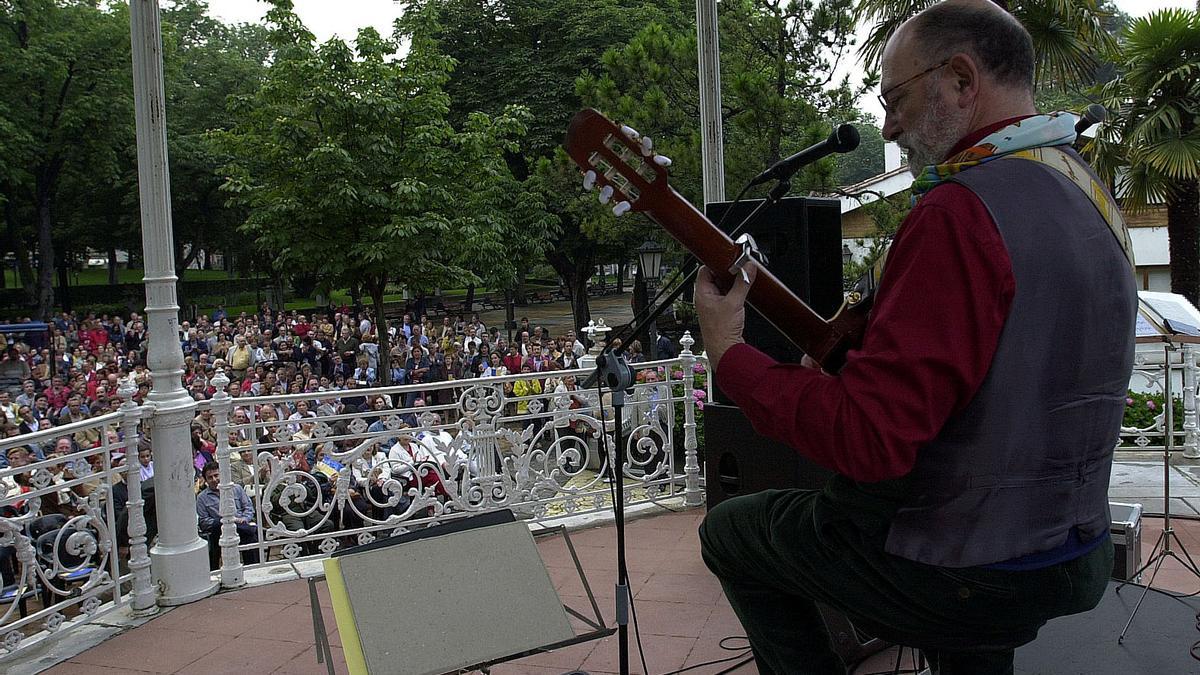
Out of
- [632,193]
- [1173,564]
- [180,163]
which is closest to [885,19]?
[1173,564]

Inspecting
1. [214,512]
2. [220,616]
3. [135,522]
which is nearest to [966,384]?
[220,616]

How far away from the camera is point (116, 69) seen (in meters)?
26.5

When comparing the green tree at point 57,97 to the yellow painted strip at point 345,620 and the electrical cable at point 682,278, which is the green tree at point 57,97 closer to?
the yellow painted strip at point 345,620

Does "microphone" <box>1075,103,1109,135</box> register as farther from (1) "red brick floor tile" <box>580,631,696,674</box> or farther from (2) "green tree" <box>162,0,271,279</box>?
(2) "green tree" <box>162,0,271,279</box>

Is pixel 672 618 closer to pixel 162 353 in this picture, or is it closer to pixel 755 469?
pixel 755 469

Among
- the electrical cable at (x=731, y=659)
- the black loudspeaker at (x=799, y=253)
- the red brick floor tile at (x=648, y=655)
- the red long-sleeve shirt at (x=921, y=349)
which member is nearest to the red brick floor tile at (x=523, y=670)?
the red brick floor tile at (x=648, y=655)

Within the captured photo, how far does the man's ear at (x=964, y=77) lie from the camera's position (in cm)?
166

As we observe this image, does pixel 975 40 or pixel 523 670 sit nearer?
pixel 975 40

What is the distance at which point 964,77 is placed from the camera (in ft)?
5.49

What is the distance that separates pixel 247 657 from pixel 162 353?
5.53ft

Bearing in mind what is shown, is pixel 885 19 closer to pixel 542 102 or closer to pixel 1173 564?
pixel 1173 564

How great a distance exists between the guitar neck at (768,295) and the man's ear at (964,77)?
1.59 feet

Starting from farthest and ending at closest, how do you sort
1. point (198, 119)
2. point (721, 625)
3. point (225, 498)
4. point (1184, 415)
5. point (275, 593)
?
point (198, 119) < point (1184, 415) < point (225, 498) < point (275, 593) < point (721, 625)

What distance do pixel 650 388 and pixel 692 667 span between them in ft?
9.93
